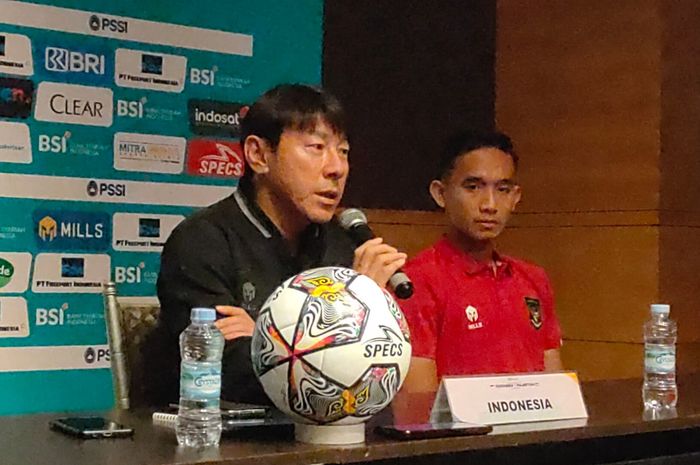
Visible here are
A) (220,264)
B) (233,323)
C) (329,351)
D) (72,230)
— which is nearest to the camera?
(329,351)

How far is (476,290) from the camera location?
2.62 m

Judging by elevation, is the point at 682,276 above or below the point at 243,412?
above

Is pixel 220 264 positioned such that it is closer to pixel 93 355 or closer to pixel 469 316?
pixel 469 316

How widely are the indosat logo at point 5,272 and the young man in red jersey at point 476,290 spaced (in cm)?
120

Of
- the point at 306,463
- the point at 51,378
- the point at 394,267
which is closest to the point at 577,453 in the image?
the point at 394,267

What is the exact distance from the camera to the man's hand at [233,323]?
72.1 inches

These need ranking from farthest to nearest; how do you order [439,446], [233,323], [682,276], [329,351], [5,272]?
[682,276], [5,272], [233,323], [439,446], [329,351]

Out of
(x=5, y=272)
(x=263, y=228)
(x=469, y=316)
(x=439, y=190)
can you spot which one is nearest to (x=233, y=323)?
(x=263, y=228)

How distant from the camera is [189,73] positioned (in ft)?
11.0

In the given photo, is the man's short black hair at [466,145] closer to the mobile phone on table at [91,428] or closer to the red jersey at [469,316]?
the red jersey at [469,316]

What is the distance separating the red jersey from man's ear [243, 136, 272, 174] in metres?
0.59

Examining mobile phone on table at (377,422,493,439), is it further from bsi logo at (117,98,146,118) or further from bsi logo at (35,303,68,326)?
bsi logo at (117,98,146,118)

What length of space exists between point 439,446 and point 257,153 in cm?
89

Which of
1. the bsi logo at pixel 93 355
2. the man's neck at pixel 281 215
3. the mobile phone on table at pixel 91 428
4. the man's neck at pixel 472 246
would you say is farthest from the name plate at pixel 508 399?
the bsi logo at pixel 93 355
